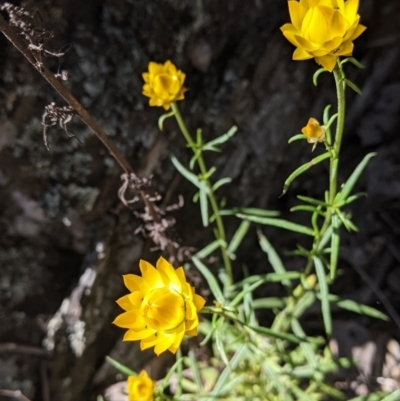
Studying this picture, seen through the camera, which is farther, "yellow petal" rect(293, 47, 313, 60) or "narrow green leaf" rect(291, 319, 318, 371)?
"narrow green leaf" rect(291, 319, 318, 371)

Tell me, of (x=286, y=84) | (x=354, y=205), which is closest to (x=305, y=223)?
(x=354, y=205)

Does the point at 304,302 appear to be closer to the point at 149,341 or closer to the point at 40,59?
the point at 149,341

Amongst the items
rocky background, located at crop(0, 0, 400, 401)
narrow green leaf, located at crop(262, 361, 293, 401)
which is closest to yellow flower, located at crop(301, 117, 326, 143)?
rocky background, located at crop(0, 0, 400, 401)

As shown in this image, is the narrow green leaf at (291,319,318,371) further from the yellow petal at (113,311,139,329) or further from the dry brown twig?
the yellow petal at (113,311,139,329)

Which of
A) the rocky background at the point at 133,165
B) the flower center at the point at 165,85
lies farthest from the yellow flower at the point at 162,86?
the rocky background at the point at 133,165

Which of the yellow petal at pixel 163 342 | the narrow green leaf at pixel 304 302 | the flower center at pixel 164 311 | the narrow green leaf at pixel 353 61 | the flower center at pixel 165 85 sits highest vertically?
the flower center at pixel 165 85

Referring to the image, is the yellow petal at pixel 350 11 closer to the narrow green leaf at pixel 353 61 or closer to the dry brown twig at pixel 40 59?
the narrow green leaf at pixel 353 61

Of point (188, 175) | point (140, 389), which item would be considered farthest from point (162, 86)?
point (140, 389)

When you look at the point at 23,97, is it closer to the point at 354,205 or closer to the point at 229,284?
the point at 229,284
